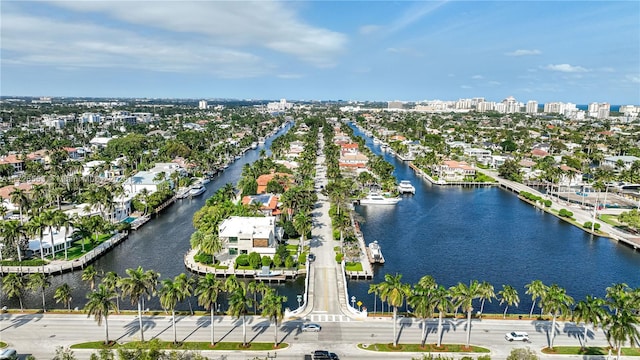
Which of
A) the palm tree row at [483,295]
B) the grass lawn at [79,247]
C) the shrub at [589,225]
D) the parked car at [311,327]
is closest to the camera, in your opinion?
the palm tree row at [483,295]

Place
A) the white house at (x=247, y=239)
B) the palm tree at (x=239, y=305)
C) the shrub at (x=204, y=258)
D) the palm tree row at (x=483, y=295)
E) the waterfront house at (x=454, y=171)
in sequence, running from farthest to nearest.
→ the waterfront house at (x=454, y=171) < the white house at (x=247, y=239) < the shrub at (x=204, y=258) < the palm tree at (x=239, y=305) < the palm tree row at (x=483, y=295)

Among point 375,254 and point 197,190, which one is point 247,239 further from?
point 197,190

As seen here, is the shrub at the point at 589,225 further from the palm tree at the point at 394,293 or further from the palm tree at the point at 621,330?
the palm tree at the point at 394,293

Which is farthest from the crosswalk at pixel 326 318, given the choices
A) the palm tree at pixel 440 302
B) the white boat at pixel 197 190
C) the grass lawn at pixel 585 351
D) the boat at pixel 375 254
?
the white boat at pixel 197 190

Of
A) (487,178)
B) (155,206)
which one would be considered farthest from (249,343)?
(487,178)

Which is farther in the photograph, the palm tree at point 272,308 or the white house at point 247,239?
the white house at point 247,239

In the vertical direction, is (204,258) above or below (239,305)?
below

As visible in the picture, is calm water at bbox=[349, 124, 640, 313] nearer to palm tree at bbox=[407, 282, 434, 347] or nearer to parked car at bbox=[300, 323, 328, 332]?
parked car at bbox=[300, 323, 328, 332]

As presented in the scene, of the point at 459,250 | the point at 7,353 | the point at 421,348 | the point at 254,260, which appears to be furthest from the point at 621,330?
the point at 7,353
